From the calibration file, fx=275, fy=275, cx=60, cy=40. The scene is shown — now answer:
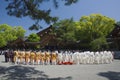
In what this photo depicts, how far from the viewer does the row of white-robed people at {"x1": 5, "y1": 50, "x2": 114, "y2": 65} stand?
94.5ft

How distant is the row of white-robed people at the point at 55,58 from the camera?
2880 cm

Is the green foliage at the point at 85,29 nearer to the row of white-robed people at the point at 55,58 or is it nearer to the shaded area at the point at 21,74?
the row of white-robed people at the point at 55,58

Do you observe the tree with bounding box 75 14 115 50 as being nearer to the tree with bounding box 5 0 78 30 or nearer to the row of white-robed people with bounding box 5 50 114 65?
the row of white-robed people with bounding box 5 50 114 65

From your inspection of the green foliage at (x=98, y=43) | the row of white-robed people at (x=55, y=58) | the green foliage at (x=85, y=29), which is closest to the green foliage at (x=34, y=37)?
the green foliage at (x=85, y=29)

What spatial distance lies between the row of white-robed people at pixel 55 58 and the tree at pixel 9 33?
48902 mm

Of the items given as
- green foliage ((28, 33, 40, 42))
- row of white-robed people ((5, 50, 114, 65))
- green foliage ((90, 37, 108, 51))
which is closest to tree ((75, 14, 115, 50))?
green foliage ((90, 37, 108, 51))

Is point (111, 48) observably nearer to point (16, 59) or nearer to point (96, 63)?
point (96, 63)

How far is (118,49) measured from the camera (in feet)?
165

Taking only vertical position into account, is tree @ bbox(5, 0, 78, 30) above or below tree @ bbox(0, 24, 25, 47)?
below

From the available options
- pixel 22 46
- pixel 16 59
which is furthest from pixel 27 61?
pixel 22 46

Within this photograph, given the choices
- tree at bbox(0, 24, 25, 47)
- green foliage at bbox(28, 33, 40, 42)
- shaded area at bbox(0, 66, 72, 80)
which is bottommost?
shaded area at bbox(0, 66, 72, 80)

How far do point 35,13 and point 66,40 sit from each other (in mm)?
32640

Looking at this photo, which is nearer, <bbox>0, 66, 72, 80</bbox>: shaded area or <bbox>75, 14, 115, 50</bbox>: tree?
<bbox>0, 66, 72, 80</bbox>: shaded area

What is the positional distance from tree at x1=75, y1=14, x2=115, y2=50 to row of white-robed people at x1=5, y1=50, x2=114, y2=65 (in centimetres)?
2008
